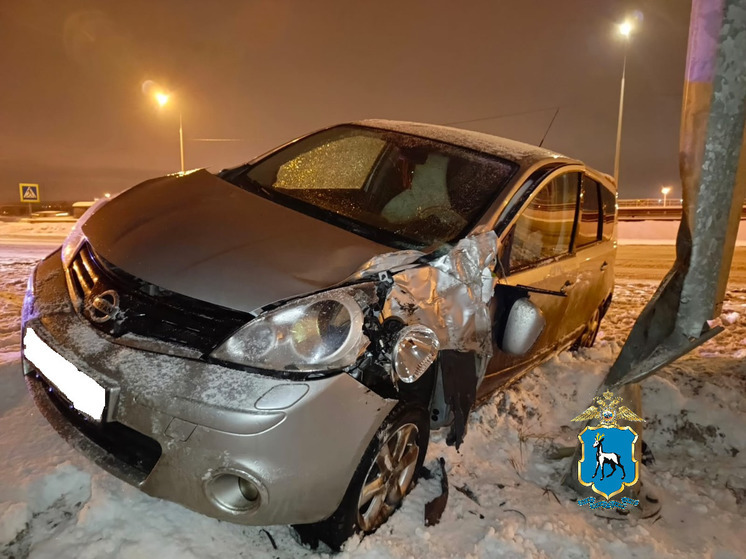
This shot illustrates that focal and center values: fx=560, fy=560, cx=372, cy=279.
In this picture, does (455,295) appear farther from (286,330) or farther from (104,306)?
(104,306)

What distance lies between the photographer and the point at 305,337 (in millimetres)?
2074

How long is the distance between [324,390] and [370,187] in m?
1.87

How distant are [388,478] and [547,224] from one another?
1.94 metres

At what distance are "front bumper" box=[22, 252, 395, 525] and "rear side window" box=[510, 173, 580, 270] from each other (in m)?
1.43

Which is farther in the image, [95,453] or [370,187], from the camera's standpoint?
[370,187]

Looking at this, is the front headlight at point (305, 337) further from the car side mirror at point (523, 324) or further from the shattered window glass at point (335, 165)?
the shattered window glass at point (335, 165)

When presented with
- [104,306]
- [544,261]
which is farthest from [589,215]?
[104,306]

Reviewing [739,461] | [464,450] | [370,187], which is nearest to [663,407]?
[739,461]

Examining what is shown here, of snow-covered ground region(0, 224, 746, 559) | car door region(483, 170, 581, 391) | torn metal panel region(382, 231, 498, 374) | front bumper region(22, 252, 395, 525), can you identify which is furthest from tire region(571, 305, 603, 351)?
front bumper region(22, 252, 395, 525)

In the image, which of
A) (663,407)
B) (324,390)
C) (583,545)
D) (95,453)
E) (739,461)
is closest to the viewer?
(324,390)

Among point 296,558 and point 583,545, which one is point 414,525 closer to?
point 296,558

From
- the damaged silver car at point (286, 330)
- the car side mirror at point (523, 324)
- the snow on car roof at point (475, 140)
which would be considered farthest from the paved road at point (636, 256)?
the car side mirror at point (523, 324)

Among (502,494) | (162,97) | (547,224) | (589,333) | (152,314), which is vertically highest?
(162,97)

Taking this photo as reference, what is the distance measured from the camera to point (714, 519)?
2.85m
